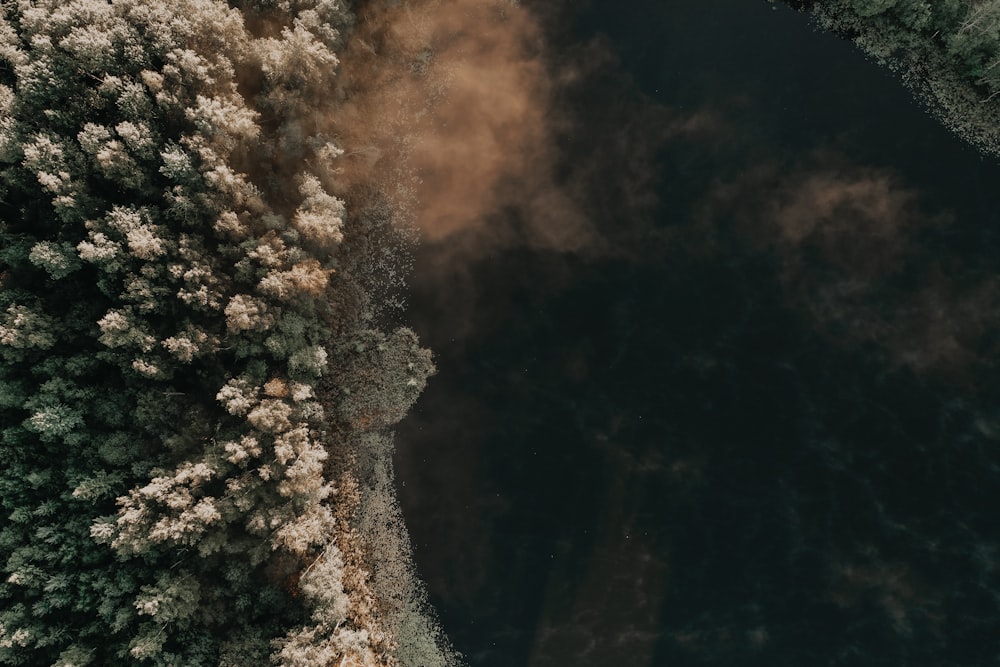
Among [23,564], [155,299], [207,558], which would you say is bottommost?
[23,564]

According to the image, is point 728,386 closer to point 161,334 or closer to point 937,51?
point 937,51

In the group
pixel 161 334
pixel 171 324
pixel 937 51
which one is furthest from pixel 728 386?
pixel 161 334

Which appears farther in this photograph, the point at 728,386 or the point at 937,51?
the point at 728,386

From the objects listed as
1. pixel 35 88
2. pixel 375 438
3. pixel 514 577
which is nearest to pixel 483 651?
pixel 514 577

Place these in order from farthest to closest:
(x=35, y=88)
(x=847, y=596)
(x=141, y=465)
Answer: (x=847, y=596) < (x=141, y=465) < (x=35, y=88)

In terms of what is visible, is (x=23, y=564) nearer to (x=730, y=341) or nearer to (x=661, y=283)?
(x=661, y=283)

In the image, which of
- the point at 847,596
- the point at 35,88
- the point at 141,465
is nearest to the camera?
the point at 35,88

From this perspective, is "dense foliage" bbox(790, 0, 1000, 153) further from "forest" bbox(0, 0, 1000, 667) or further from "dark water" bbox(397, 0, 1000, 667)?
"dark water" bbox(397, 0, 1000, 667)
